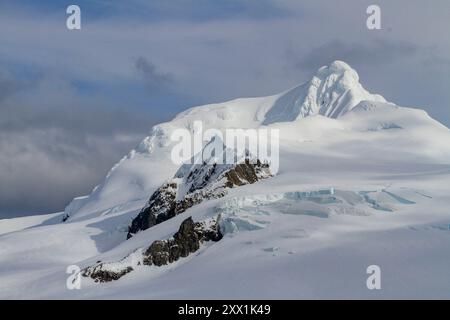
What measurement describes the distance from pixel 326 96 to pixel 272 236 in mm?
108356

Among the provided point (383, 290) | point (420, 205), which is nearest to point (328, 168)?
point (420, 205)

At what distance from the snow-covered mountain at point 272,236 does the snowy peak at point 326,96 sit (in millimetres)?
53472

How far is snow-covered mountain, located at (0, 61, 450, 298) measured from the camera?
49.8 m

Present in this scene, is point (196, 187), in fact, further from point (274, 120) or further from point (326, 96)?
point (326, 96)

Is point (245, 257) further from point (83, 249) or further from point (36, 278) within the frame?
point (83, 249)

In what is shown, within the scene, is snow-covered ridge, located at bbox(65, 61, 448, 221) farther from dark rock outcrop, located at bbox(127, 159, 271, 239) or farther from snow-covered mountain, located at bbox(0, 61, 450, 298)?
dark rock outcrop, located at bbox(127, 159, 271, 239)

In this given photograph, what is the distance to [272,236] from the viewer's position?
60281 millimetres

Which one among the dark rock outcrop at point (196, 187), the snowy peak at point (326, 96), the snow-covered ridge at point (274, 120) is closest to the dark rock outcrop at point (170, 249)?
the dark rock outcrop at point (196, 187)

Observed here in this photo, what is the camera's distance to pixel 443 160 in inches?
4063

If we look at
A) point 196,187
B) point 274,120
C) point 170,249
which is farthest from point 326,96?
point 170,249

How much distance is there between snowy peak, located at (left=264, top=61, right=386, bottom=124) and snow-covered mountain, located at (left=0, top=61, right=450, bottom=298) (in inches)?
2105

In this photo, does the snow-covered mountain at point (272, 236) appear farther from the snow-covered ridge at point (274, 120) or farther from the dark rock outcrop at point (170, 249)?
the snow-covered ridge at point (274, 120)

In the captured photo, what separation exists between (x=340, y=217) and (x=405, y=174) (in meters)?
20.9

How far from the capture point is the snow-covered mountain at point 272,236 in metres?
49.8
